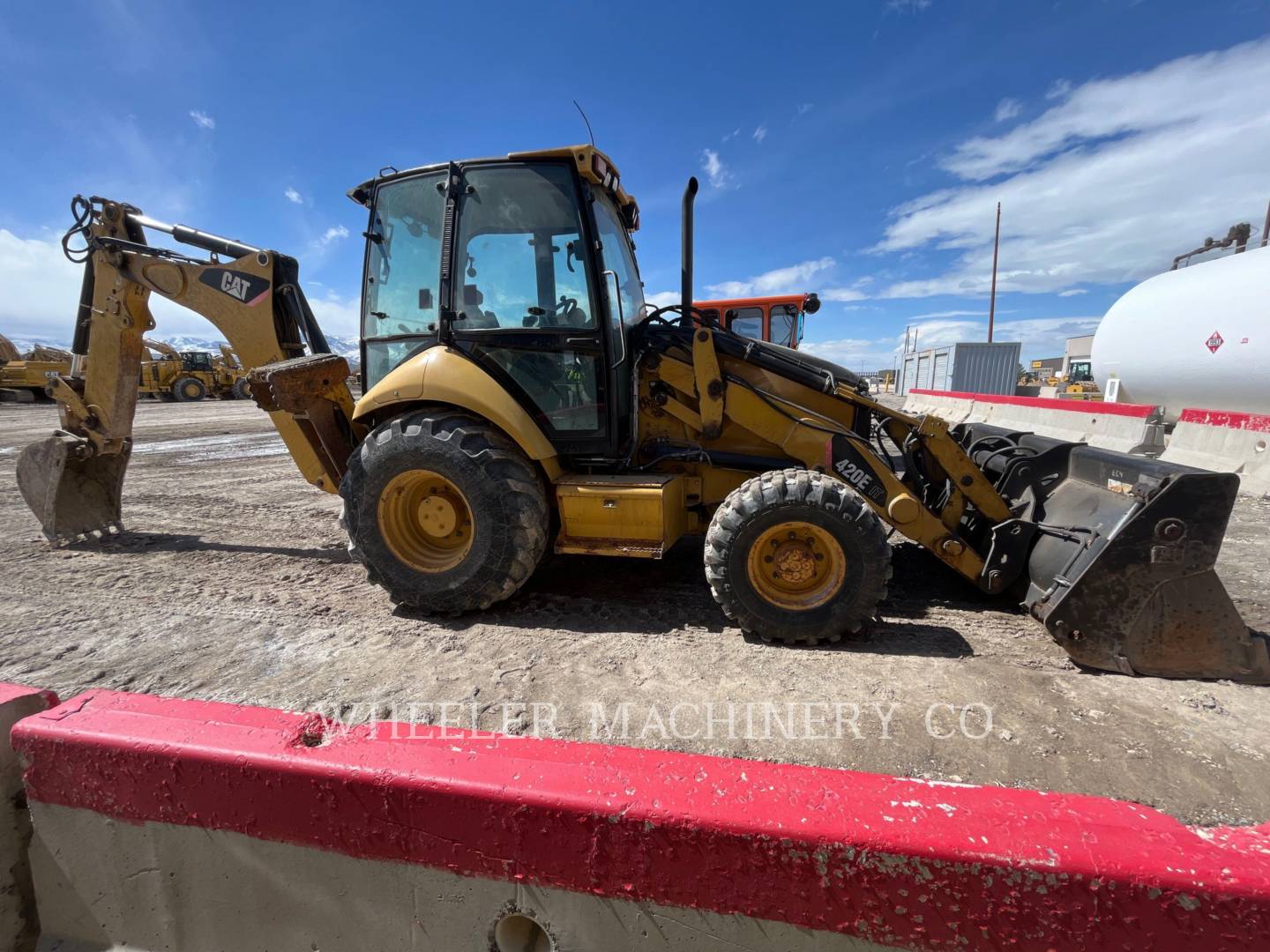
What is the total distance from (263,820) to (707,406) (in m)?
3.05

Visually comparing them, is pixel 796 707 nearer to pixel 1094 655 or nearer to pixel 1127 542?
pixel 1094 655

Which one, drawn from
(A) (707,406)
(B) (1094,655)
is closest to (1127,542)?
(B) (1094,655)

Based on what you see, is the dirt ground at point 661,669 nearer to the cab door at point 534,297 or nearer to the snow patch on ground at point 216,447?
the cab door at point 534,297

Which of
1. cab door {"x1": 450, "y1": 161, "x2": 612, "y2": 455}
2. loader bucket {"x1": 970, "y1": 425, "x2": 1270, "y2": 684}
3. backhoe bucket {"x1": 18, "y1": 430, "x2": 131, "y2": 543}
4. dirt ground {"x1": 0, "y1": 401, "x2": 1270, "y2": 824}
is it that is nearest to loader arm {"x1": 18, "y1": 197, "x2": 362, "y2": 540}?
backhoe bucket {"x1": 18, "y1": 430, "x2": 131, "y2": 543}

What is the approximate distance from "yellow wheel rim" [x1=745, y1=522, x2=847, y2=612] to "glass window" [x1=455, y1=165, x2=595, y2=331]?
168cm

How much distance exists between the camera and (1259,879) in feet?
2.80

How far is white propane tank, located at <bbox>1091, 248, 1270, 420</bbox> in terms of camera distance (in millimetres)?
8508

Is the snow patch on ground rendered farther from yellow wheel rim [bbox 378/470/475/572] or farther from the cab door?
the cab door

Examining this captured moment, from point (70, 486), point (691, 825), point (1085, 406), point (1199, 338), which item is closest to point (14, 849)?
point (691, 825)

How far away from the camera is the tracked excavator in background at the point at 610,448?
311cm

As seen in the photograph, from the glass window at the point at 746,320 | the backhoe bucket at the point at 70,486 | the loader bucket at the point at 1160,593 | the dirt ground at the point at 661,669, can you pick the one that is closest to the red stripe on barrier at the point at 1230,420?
the dirt ground at the point at 661,669

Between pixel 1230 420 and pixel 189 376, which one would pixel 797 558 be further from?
pixel 189 376

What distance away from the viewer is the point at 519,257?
3621 mm

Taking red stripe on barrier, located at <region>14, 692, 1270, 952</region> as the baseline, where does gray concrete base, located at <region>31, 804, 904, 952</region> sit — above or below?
below
